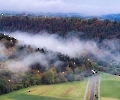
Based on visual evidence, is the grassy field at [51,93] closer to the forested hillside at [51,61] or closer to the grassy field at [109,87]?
the forested hillside at [51,61]

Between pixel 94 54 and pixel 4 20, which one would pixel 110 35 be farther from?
pixel 4 20

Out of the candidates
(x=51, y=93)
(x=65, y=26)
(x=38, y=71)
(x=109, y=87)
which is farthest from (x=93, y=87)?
(x=65, y=26)

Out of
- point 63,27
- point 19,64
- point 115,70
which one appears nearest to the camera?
point 19,64

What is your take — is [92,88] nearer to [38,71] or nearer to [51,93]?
[51,93]

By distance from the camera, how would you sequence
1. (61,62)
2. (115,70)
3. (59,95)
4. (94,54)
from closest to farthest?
1. (59,95)
2. (61,62)
3. (115,70)
4. (94,54)

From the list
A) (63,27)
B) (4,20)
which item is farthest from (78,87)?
(4,20)

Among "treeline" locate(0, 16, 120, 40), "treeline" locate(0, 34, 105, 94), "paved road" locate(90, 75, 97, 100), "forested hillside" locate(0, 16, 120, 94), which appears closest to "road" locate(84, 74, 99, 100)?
"paved road" locate(90, 75, 97, 100)

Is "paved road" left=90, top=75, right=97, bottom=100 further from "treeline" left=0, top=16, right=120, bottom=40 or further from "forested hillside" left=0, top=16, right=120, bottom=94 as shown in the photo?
"treeline" left=0, top=16, right=120, bottom=40

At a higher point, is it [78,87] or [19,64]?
[19,64]
